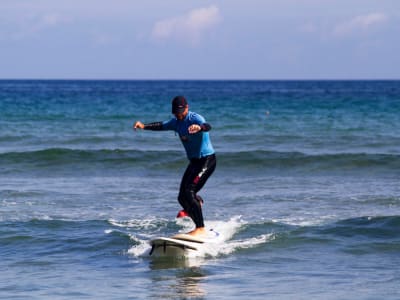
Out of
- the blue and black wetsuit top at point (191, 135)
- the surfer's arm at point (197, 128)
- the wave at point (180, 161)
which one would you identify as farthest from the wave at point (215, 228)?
the wave at point (180, 161)

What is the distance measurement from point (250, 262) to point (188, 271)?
0.93 m

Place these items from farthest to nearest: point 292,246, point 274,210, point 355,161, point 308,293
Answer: point 355,161 < point 274,210 < point 292,246 < point 308,293

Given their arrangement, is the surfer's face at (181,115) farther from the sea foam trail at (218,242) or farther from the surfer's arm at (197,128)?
the sea foam trail at (218,242)

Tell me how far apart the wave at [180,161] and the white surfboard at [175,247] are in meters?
10.0

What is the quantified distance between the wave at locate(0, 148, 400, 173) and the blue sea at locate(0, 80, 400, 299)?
50mm

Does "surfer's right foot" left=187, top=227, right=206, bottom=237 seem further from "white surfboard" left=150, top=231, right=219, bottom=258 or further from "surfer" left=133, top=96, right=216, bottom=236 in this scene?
"white surfboard" left=150, top=231, right=219, bottom=258

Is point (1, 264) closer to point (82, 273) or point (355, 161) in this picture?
point (82, 273)

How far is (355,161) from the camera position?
22.4 metres

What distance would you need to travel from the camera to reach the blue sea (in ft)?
33.0

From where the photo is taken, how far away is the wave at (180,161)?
71.7ft

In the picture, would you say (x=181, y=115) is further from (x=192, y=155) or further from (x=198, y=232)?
(x=198, y=232)

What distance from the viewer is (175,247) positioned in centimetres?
1145

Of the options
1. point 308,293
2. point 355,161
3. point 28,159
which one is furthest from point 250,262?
point 28,159

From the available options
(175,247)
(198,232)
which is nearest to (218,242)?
(198,232)
